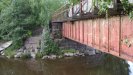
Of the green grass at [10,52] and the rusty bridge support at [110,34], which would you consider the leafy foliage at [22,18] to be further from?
the rusty bridge support at [110,34]

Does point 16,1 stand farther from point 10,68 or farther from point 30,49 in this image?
point 10,68

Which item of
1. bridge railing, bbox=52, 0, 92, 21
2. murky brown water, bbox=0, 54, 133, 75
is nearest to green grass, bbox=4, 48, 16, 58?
murky brown water, bbox=0, 54, 133, 75

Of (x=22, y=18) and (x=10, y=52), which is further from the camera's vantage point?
(x=22, y=18)

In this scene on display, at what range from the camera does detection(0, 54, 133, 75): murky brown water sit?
16.9 meters

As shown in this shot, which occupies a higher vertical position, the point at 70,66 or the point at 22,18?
the point at 22,18

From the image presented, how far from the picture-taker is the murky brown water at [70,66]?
16938 mm

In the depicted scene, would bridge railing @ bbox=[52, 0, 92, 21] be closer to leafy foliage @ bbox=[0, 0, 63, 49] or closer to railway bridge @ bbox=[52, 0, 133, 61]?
railway bridge @ bbox=[52, 0, 133, 61]

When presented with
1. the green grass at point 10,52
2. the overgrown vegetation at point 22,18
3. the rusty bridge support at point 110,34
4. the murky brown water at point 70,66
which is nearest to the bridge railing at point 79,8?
the rusty bridge support at point 110,34

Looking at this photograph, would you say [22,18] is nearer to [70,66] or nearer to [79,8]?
[70,66]

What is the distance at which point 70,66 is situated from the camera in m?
18.8

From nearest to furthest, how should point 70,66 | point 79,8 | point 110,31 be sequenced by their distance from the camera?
1. point 110,31
2. point 79,8
3. point 70,66

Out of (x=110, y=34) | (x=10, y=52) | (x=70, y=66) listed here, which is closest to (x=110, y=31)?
(x=110, y=34)

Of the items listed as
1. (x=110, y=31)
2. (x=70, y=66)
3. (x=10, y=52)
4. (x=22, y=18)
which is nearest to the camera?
(x=110, y=31)

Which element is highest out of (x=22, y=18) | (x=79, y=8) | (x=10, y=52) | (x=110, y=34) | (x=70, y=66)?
(x=79, y=8)
